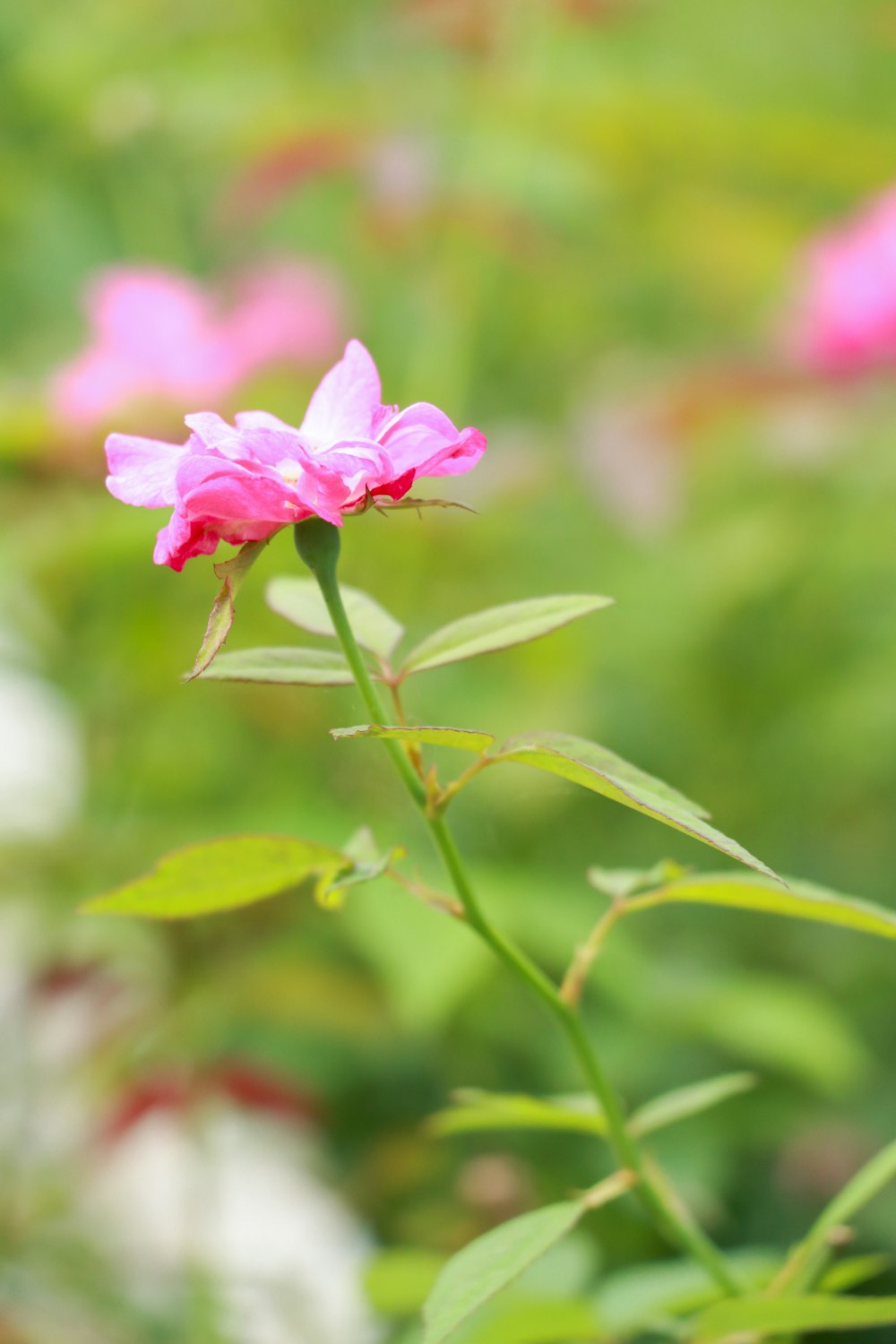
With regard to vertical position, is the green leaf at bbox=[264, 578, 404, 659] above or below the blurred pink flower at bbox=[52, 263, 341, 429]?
below

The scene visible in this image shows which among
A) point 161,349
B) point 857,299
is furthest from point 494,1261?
point 857,299

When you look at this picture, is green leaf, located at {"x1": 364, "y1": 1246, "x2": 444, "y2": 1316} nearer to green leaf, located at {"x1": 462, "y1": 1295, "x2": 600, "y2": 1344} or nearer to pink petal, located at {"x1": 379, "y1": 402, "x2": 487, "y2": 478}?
green leaf, located at {"x1": 462, "y1": 1295, "x2": 600, "y2": 1344}

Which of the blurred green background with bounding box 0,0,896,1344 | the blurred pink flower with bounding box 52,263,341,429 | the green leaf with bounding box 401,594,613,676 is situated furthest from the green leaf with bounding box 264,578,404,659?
the blurred pink flower with bounding box 52,263,341,429

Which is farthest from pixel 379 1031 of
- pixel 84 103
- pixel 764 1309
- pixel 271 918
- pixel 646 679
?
pixel 84 103

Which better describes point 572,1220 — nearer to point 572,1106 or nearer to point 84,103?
point 572,1106

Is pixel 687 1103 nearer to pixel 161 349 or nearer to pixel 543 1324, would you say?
pixel 543 1324

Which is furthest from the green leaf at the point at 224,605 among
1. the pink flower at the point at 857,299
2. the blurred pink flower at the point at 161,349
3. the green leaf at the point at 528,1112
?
the pink flower at the point at 857,299

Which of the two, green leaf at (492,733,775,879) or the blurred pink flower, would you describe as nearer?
green leaf at (492,733,775,879)
